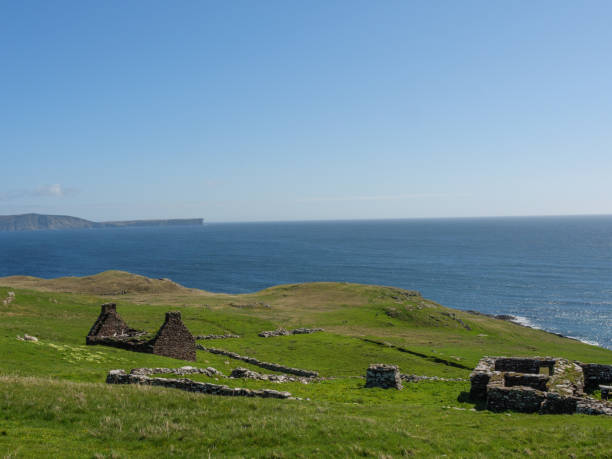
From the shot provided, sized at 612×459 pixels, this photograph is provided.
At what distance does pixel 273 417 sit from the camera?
53.5ft

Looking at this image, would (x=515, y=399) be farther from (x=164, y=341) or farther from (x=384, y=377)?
(x=164, y=341)

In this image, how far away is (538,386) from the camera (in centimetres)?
2406

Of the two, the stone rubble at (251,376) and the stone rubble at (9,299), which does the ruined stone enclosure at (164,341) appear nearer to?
the stone rubble at (251,376)

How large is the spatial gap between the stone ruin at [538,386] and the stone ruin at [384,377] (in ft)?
15.4

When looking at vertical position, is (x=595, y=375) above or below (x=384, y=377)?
below

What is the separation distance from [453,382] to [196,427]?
21146mm

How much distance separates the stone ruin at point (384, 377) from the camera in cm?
2717

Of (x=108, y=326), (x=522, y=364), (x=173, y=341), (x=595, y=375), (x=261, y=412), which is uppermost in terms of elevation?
(x=261, y=412)

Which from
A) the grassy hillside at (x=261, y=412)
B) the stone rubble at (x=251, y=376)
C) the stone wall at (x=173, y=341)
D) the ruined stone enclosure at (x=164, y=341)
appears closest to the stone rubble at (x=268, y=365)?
the grassy hillside at (x=261, y=412)

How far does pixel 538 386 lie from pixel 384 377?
8.80m

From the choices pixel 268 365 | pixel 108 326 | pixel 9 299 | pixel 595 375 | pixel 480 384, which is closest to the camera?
pixel 480 384

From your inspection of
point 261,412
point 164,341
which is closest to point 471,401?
point 261,412

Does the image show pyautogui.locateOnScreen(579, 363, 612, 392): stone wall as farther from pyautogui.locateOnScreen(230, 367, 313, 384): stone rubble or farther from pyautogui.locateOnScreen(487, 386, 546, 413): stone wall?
pyautogui.locateOnScreen(230, 367, 313, 384): stone rubble

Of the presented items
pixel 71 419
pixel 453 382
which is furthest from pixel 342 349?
pixel 71 419
